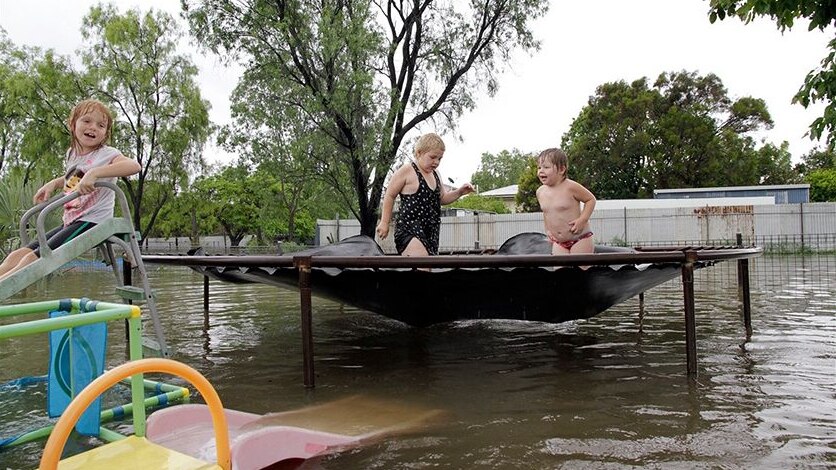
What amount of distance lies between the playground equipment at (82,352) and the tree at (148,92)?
70.4 feet

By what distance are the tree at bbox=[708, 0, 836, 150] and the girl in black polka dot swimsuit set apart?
2.42 meters

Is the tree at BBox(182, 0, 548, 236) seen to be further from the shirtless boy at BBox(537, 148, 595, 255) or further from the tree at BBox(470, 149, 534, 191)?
the tree at BBox(470, 149, 534, 191)

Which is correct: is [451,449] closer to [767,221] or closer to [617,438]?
[617,438]

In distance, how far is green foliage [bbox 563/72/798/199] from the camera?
3459 cm

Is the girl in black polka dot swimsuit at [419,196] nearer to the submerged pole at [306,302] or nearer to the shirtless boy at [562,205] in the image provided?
the shirtless boy at [562,205]

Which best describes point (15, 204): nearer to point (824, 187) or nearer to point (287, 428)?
point (287, 428)

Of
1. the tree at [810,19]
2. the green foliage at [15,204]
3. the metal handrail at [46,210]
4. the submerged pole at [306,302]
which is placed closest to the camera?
the metal handrail at [46,210]

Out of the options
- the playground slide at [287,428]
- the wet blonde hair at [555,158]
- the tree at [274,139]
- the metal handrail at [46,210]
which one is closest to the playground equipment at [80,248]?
the metal handrail at [46,210]

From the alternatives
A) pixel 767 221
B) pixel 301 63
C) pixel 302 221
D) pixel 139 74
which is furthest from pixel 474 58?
pixel 302 221

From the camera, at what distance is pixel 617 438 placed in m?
2.61

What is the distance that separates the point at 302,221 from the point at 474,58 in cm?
2676

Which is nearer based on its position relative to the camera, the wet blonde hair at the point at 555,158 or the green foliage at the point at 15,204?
the wet blonde hair at the point at 555,158

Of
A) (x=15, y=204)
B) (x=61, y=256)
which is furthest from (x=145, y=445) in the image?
(x=15, y=204)

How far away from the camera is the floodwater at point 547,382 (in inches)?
97.0
